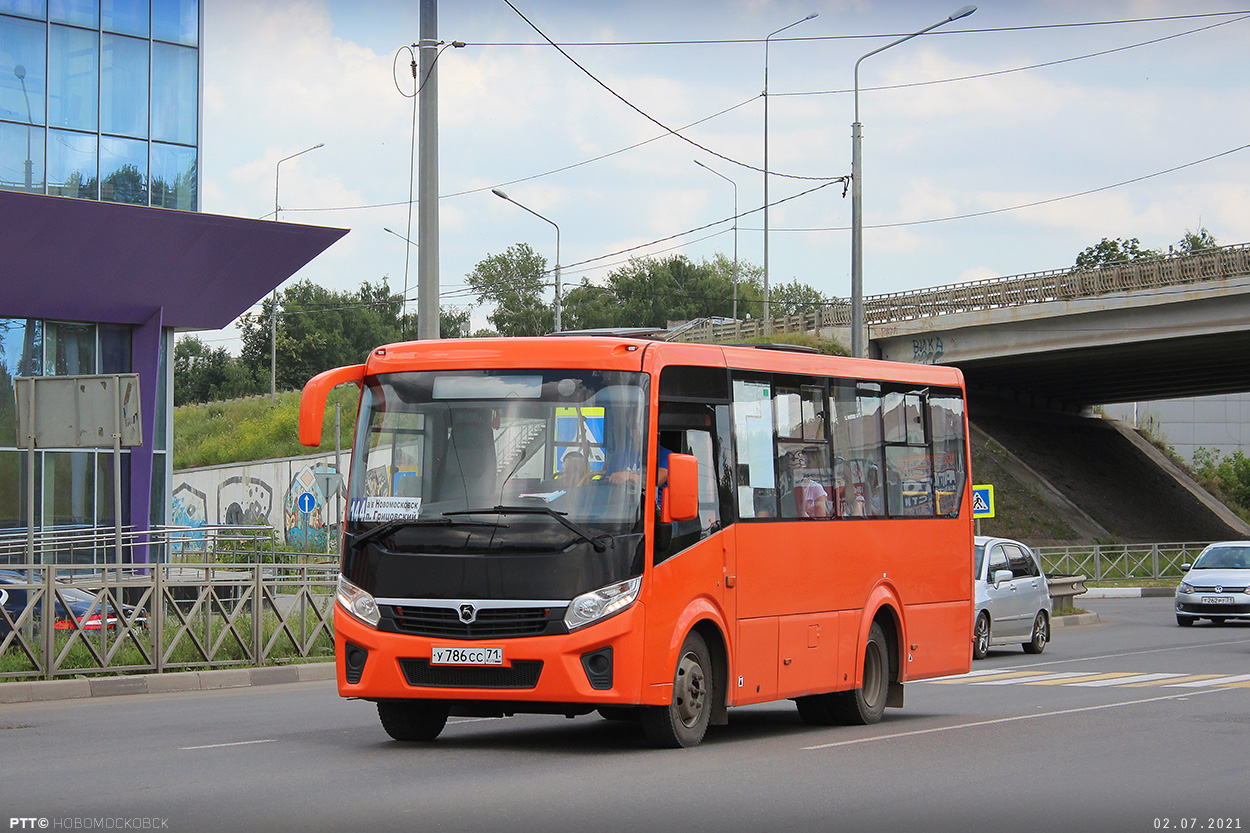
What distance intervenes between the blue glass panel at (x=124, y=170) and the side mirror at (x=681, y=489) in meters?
22.1

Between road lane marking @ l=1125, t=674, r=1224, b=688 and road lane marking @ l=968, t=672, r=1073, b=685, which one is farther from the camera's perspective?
road lane marking @ l=968, t=672, r=1073, b=685

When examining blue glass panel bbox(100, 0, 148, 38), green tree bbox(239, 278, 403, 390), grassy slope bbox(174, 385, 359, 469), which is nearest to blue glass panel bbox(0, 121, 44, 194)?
blue glass panel bbox(100, 0, 148, 38)

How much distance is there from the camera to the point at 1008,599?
2233 cm

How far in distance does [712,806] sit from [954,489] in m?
6.98

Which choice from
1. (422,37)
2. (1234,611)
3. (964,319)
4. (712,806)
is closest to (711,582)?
(712,806)

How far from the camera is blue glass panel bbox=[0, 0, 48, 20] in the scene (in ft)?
91.7

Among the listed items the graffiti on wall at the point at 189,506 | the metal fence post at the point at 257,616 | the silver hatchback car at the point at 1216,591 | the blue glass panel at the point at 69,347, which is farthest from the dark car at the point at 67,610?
the graffiti on wall at the point at 189,506

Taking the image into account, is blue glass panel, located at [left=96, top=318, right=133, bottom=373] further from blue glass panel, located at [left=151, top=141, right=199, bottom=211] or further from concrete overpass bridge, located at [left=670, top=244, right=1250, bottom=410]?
concrete overpass bridge, located at [left=670, top=244, right=1250, bottom=410]

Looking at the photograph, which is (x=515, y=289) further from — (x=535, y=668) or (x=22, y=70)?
(x=535, y=668)

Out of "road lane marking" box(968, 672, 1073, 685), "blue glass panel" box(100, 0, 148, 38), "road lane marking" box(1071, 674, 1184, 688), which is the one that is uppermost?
"blue glass panel" box(100, 0, 148, 38)

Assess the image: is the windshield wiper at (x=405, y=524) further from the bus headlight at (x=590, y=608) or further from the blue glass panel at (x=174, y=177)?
the blue glass panel at (x=174, y=177)

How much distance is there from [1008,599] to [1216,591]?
743 cm

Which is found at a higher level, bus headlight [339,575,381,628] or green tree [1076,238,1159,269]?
green tree [1076,238,1159,269]

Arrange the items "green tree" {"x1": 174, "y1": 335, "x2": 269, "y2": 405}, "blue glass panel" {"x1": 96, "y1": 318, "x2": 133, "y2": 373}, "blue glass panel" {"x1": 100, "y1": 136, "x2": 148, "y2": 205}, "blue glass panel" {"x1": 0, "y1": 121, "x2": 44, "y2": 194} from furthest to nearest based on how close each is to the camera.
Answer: "green tree" {"x1": 174, "y1": 335, "x2": 269, "y2": 405}
"blue glass panel" {"x1": 96, "y1": 318, "x2": 133, "y2": 373}
"blue glass panel" {"x1": 100, "y1": 136, "x2": 148, "y2": 205}
"blue glass panel" {"x1": 0, "y1": 121, "x2": 44, "y2": 194}
